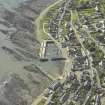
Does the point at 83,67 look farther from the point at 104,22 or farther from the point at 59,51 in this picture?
the point at 104,22

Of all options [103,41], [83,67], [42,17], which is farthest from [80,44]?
[42,17]

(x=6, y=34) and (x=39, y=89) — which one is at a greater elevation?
(x=6, y=34)

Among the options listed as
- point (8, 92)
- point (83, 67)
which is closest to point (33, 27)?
point (83, 67)

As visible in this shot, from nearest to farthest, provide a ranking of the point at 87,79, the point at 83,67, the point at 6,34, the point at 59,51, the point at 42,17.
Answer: the point at 87,79, the point at 83,67, the point at 59,51, the point at 6,34, the point at 42,17

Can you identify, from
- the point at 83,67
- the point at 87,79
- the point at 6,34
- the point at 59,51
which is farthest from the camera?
the point at 6,34

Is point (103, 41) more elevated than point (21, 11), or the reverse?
point (21, 11)

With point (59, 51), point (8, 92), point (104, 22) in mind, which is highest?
point (104, 22)

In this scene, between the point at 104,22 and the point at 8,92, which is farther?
the point at 104,22

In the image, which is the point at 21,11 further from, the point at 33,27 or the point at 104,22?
the point at 104,22

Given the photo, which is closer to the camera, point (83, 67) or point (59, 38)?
point (83, 67)
